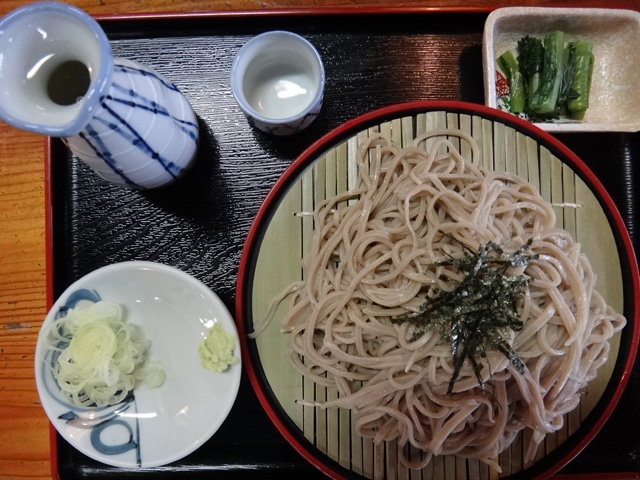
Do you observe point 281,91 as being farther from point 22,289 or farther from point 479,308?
point 22,289

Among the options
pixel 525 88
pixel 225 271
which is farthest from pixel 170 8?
pixel 525 88

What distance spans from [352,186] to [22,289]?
1668 mm

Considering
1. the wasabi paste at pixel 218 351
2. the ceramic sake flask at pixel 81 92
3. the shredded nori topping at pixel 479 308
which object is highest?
the ceramic sake flask at pixel 81 92

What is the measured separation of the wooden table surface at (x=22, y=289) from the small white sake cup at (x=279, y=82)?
0.43 metres

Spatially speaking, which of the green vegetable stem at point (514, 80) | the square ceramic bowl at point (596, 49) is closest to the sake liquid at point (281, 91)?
the square ceramic bowl at point (596, 49)

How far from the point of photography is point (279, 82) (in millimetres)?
2072

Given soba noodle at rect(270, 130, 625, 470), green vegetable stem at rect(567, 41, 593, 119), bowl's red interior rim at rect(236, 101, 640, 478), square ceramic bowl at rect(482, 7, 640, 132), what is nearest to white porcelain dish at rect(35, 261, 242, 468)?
bowl's red interior rim at rect(236, 101, 640, 478)

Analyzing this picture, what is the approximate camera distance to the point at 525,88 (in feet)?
7.18

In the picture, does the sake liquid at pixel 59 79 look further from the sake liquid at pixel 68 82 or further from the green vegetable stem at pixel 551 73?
the green vegetable stem at pixel 551 73

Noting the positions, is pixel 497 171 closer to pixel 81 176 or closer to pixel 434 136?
pixel 434 136

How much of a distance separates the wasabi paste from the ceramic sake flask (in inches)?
28.1

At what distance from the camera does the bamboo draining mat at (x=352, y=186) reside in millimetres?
1837

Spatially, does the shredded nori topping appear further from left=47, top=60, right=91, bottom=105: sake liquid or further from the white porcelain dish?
left=47, top=60, right=91, bottom=105: sake liquid

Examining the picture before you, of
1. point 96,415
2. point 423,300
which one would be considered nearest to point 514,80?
point 423,300
